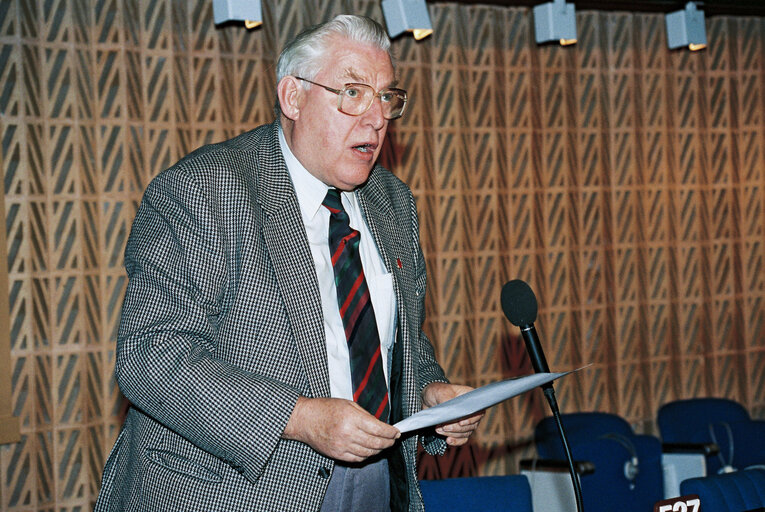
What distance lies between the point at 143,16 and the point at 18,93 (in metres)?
0.73

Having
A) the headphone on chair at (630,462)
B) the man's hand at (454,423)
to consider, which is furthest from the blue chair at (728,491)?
the man's hand at (454,423)

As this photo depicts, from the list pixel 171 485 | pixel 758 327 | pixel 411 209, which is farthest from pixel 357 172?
pixel 758 327

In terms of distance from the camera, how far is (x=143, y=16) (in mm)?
4523

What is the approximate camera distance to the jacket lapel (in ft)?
5.83

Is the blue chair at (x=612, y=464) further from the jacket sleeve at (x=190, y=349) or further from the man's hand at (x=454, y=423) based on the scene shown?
the jacket sleeve at (x=190, y=349)

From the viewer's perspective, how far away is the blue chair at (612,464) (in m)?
3.99

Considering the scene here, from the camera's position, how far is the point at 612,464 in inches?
159

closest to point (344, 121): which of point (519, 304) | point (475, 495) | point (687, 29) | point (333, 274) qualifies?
point (333, 274)

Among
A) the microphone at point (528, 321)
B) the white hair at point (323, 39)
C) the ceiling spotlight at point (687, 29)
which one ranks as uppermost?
the ceiling spotlight at point (687, 29)

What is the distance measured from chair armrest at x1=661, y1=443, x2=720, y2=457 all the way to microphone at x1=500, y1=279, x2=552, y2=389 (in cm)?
277

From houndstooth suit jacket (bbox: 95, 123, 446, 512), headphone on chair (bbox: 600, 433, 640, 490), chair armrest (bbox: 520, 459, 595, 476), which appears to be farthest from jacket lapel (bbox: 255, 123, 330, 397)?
headphone on chair (bbox: 600, 433, 640, 490)

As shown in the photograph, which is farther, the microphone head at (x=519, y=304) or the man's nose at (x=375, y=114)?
the man's nose at (x=375, y=114)

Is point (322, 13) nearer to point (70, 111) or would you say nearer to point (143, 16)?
point (143, 16)

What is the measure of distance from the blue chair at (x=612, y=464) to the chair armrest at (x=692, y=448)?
0.15m
